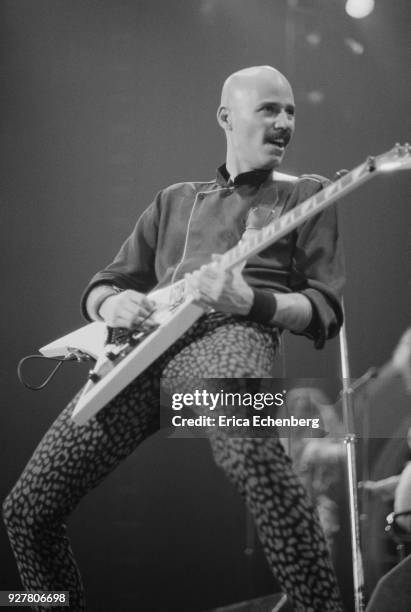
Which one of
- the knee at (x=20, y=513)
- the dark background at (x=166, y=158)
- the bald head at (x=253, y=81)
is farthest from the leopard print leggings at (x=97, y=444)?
the dark background at (x=166, y=158)

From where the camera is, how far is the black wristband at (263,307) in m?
1.42

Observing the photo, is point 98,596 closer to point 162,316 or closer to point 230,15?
point 162,316

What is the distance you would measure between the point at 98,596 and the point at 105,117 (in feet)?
5.89

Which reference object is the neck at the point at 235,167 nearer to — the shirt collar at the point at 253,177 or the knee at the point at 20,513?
the shirt collar at the point at 253,177

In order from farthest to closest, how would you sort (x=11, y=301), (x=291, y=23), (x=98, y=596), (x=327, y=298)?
(x=291, y=23) < (x=11, y=301) < (x=98, y=596) < (x=327, y=298)

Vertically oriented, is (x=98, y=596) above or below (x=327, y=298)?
below

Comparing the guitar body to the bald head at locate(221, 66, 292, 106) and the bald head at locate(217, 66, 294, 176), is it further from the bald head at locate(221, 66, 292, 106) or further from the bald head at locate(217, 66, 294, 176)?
the bald head at locate(221, 66, 292, 106)

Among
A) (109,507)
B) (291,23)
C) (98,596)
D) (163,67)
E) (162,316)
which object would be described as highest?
(291,23)

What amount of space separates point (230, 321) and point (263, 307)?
11 centimetres

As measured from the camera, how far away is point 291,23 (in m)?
2.80

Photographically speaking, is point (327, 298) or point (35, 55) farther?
point (35, 55)

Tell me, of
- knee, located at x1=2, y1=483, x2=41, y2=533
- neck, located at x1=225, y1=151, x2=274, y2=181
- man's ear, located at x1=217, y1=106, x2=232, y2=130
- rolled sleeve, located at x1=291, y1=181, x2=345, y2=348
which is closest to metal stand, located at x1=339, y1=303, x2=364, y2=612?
rolled sleeve, located at x1=291, y1=181, x2=345, y2=348

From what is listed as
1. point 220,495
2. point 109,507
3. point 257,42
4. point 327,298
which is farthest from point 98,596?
point 257,42

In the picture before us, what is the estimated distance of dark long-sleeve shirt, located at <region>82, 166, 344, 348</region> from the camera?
1.57 m
